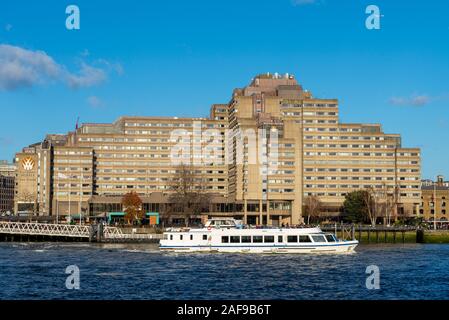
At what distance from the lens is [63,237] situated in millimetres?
134500

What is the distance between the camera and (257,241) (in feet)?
310

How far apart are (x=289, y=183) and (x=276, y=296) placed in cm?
14704

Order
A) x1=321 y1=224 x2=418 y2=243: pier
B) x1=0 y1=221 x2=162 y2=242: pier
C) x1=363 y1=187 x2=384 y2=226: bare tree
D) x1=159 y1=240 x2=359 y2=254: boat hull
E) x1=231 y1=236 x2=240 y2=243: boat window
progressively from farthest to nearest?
1. x1=363 y1=187 x2=384 y2=226: bare tree
2. x1=321 y1=224 x2=418 y2=243: pier
3. x1=0 y1=221 x2=162 y2=242: pier
4. x1=231 y1=236 x2=240 y2=243: boat window
5. x1=159 y1=240 x2=359 y2=254: boat hull

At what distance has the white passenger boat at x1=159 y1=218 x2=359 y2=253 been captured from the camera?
9294 centimetres

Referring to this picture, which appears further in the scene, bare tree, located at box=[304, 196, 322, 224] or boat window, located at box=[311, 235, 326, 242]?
bare tree, located at box=[304, 196, 322, 224]

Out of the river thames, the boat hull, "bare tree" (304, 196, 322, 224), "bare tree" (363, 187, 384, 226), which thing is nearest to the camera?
the river thames

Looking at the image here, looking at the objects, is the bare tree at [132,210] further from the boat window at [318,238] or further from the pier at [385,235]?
the boat window at [318,238]

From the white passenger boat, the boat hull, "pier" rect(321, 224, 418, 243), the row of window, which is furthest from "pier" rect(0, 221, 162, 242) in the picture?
"pier" rect(321, 224, 418, 243)

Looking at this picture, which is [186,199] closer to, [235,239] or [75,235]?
[75,235]

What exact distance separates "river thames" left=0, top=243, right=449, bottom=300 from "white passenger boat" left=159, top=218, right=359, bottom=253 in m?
5.76

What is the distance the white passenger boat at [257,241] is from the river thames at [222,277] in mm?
5762

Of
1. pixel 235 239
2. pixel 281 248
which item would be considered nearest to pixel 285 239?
pixel 281 248

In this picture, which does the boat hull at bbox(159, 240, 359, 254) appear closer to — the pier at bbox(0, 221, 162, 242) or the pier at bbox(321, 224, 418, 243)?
the pier at bbox(0, 221, 162, 242)

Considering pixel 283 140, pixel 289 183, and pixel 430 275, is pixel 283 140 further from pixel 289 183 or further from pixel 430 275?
pixel 430 275
